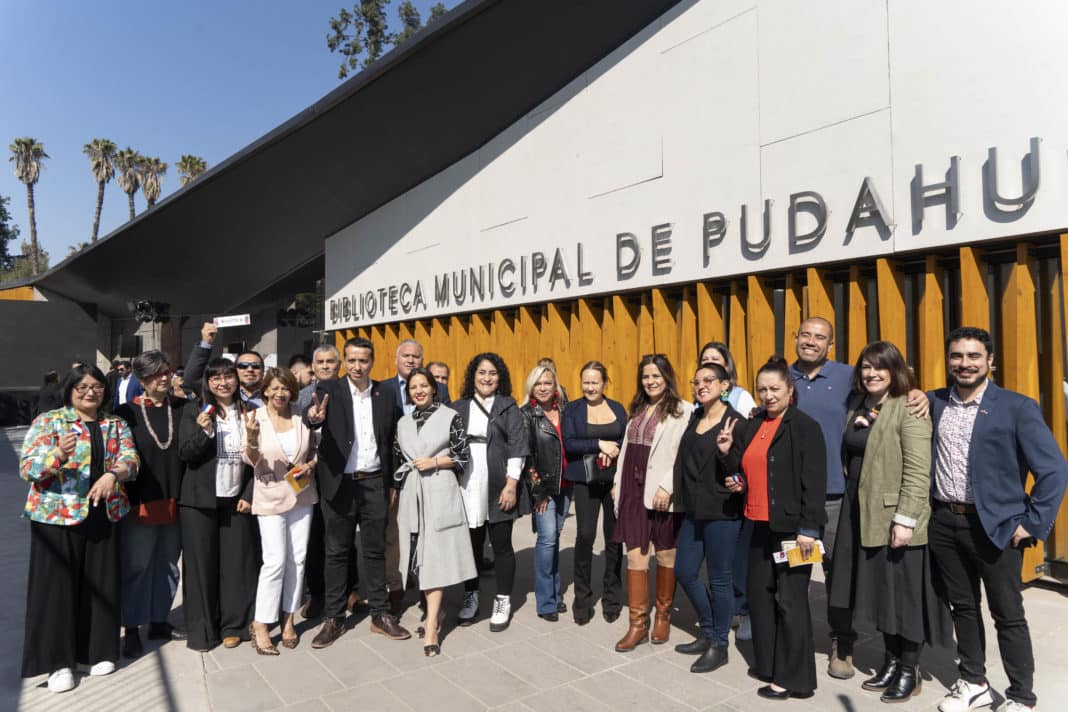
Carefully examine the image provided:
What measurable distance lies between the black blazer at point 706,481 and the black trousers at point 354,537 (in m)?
2.04

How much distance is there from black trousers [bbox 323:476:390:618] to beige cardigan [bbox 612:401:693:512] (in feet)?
5.89

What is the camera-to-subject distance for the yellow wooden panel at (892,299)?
21.1 feet

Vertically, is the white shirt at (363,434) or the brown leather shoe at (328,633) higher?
the white shirt at (363,434)

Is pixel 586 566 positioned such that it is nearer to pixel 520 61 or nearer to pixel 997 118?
pixel 997 118

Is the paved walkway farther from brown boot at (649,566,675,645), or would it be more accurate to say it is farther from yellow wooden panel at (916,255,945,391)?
yellow wooden panel at (916,255,945,391)

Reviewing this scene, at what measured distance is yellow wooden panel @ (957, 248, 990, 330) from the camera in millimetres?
5844

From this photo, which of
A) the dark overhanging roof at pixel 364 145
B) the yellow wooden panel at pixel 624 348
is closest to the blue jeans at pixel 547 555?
the yellow wooden panel at pixel 624 348

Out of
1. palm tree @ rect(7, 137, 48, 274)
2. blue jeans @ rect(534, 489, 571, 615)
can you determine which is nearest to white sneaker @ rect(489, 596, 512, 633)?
blue jeans @ rect(534, 489, 571, 615)

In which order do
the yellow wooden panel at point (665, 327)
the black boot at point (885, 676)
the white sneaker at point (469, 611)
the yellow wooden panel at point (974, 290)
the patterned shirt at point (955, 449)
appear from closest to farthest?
1. the patterned shirt at point (955, 449)
2. the black boot at point (885, 676)
3. the white sneaker at point (469, 611)
4. the yellow wooden panel at point (974, 290)
5. the yellow wooden panel at point (665, 327)

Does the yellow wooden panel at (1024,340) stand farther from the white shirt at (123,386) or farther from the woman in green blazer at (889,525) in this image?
the white shirt at (123,386)

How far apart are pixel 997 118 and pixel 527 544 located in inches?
226

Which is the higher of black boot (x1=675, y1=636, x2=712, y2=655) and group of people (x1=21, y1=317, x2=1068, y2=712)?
group of people (x1=21, y1=317, x2=1068, y2=712)

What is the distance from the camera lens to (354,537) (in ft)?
15.4

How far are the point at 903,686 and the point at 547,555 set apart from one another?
2.28m
